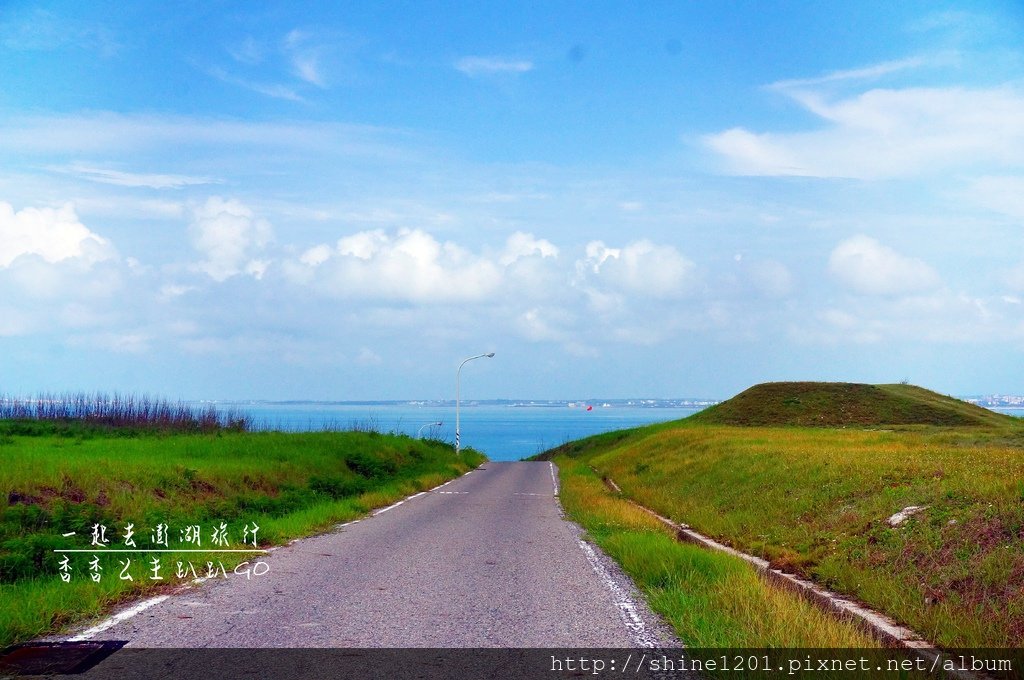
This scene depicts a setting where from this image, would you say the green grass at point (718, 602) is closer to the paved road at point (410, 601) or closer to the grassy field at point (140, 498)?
the paved road at point (410, 601)

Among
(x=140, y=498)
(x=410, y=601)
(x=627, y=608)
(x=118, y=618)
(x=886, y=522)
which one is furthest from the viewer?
(x=140, y=498)

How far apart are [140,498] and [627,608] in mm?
9560

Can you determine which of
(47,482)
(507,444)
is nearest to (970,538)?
(47,482)

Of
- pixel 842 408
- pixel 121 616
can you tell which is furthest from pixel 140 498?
pixel 842 408

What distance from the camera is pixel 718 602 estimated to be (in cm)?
744

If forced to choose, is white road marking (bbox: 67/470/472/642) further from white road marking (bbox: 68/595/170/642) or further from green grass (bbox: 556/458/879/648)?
green grass (bbox: 556/458/879/648)

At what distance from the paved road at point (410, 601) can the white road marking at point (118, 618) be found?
75 mm

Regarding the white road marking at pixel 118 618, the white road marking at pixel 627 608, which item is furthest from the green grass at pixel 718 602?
the white road marking at pixel 118 618

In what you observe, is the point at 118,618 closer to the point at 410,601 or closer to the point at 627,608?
the point at 410,601

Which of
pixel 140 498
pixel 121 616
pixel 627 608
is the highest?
pixel 140 498

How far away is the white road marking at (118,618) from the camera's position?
6223 mm

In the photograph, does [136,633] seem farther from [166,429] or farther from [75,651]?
[166,429]

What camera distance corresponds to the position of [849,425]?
47.9m

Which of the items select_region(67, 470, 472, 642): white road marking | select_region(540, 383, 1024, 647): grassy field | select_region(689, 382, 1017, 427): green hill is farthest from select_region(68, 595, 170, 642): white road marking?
select_region(689, 382, 1017, 427): green hill
